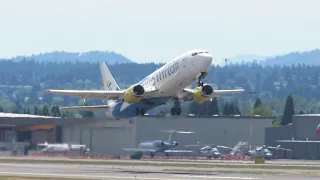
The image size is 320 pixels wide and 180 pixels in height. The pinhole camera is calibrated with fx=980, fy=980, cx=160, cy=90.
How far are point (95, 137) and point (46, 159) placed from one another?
629 centimetres

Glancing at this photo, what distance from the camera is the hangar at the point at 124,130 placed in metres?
104

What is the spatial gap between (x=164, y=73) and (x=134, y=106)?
21.3ft

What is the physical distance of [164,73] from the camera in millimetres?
87812

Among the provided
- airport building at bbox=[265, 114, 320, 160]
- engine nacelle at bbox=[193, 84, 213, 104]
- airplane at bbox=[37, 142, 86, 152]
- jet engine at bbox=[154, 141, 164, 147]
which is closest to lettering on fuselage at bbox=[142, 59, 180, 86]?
engine nacelle at bbox=[193, 84, 213, 104]

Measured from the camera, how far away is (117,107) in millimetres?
96312

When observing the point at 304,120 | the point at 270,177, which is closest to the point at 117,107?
the point at 270,177

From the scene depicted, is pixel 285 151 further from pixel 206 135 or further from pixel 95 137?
pixel 95 137

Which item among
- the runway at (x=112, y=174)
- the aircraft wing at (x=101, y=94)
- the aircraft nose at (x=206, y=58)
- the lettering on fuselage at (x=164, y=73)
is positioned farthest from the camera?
the aircraft wing at (x=101, y=94)

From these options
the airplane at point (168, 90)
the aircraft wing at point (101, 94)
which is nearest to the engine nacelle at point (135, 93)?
the airplane at point (168, 90)

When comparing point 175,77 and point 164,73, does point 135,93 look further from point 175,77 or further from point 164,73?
point 175,77

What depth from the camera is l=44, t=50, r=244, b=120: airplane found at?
8450 centimetres

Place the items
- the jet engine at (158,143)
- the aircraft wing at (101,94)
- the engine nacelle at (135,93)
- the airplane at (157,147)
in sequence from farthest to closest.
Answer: the jet engine at (158,143) → the airplane at (157,147) → the aircraft wing at (101,94) → the engine nacelle at (135,93)

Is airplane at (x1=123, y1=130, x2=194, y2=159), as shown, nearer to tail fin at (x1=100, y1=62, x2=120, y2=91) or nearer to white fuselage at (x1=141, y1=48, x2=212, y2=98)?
tail fin at (x1=100, y1=62, x2=120, y2=91)

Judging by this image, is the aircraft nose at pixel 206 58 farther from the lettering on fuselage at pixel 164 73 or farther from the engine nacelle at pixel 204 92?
the engine nacelle at pixel 204 92
